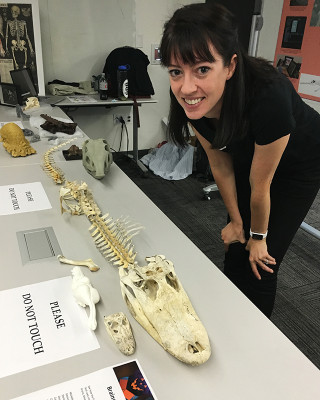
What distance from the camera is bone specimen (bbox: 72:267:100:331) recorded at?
3.29 feet

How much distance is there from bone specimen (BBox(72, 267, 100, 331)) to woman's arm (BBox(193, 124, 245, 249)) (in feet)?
2.48

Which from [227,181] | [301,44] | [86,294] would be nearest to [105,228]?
[86,294]

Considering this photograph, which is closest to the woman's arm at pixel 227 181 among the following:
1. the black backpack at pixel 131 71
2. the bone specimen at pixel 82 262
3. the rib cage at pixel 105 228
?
the rib cage at pixel 105 228

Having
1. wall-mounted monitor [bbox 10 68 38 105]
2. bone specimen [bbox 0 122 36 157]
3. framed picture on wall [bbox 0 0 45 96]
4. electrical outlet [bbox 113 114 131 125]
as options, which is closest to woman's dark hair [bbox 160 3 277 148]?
bone specimen [bbox 0 122 36 157]

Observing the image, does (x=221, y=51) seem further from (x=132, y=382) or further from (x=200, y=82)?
(x=132, y=382)

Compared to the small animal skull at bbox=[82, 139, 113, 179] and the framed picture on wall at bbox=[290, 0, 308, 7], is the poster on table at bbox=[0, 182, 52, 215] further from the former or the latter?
the framed picture on wall at bbox=[290, 0, 308, 7]

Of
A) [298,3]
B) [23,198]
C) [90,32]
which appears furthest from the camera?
[90,32]

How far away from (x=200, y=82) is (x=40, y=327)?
0.85 metres

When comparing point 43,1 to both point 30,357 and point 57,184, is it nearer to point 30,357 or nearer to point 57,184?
point 57,184

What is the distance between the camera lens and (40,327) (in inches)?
38.4

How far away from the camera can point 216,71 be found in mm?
1111

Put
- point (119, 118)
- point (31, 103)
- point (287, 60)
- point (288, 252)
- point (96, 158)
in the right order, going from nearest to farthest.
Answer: point (96, 158), point (287, 60), point (288, 252), point (31, 103), point (119, 118)

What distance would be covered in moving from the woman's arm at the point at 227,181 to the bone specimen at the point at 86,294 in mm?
757

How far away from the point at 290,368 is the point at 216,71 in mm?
851
